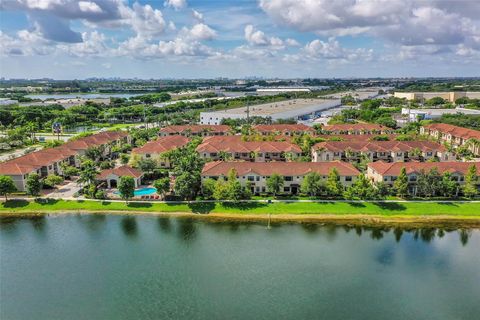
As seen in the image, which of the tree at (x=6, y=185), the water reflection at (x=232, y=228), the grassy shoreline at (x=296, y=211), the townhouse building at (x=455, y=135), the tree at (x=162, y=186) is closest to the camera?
the water reflection at (x=232, y=228)

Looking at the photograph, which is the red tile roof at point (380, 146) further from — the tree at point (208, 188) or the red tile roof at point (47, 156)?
the red tile roof at point (47, 156)

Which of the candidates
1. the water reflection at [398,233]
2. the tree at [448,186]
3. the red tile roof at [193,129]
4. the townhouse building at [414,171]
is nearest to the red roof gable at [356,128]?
the red tile roof at [193,129]

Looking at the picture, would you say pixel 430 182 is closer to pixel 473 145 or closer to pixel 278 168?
pixel 278 168

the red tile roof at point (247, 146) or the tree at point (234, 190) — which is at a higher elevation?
the red tile roof at point (247, 146)

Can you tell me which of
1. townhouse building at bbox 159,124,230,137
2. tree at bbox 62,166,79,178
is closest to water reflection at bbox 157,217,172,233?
tree at bbox 62,166,79,178

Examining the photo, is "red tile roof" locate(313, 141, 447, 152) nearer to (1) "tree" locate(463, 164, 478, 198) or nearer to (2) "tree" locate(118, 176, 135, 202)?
(1) "tree" locate(463, 164, 478, 198)

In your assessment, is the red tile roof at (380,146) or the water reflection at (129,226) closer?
the water reflection at (129,226)

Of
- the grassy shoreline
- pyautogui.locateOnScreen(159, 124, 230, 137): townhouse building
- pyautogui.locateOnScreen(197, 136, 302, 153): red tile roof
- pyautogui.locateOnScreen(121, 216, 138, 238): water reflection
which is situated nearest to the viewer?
pyautogui.locateOnScreen(121, 216, 138, 238): water reflection

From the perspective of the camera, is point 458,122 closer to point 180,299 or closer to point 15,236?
point 180,299
